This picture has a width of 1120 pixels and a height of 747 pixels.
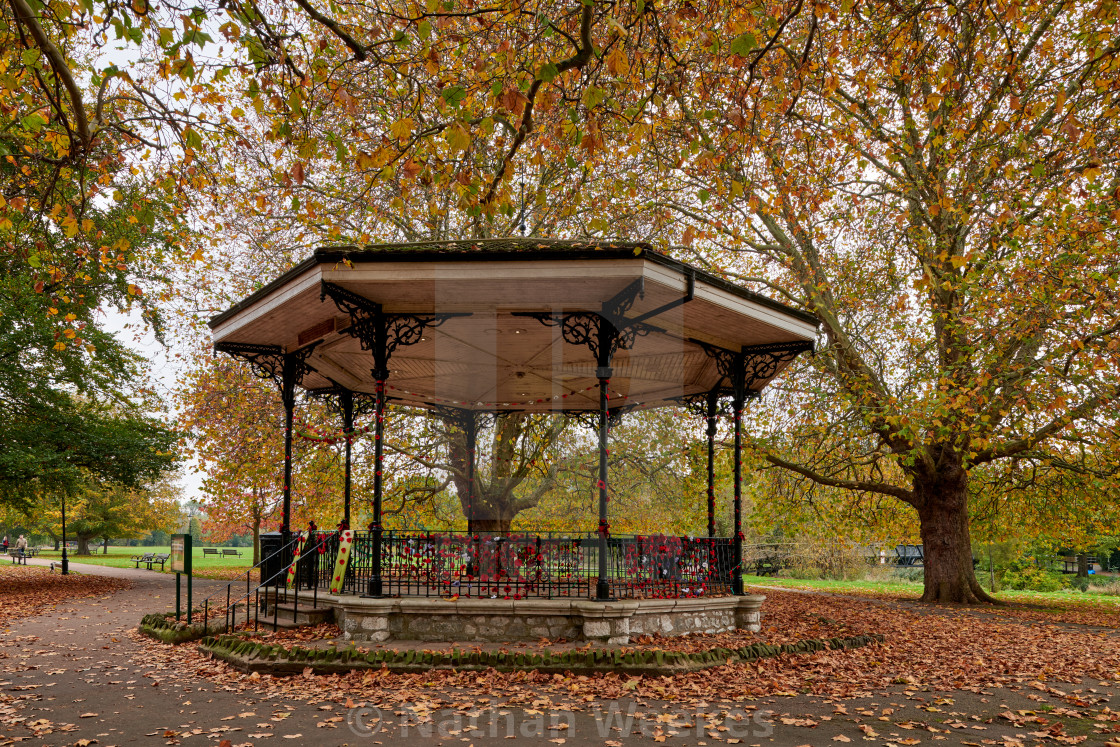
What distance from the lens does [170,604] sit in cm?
1586

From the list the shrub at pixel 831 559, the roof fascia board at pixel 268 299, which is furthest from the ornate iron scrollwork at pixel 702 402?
the shrub at pixel 831 559

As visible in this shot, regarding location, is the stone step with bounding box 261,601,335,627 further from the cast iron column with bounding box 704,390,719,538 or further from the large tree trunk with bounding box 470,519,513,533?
the large tree trunk with bounding box 470,519,513,533

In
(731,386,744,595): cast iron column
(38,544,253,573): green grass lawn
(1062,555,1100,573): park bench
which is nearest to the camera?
(731,386,744,595): cast iron column

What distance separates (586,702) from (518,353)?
682 centimetres

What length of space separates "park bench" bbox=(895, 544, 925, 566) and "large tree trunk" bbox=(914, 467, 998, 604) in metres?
24.1

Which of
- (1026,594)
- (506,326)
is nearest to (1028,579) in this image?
(1026,594)

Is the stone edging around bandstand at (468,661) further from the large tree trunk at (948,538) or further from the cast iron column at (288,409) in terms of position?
the large tree trunk at (948,538)

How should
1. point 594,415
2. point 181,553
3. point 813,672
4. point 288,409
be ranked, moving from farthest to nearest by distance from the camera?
point 594,415
point 288,409
point 181,553
point 813,672

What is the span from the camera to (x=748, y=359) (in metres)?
11.7

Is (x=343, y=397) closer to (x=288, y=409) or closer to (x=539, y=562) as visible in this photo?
(x=288, y=409)

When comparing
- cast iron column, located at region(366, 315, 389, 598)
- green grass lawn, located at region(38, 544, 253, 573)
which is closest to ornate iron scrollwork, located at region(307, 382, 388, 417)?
cast iron column, located at region(366, 315, 389, 598)

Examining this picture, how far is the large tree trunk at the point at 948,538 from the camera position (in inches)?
624

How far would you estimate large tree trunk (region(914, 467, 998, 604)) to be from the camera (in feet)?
52.0

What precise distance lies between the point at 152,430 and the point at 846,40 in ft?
66.7
